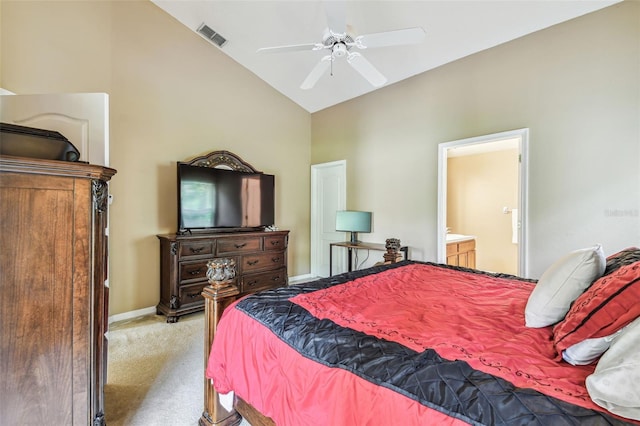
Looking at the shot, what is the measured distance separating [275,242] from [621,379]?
3.71m

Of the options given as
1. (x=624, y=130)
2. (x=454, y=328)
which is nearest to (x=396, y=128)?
(x=624, y=130)

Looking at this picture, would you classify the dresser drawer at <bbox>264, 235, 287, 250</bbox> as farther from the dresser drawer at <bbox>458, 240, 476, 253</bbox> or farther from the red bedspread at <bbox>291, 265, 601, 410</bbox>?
the dresser drawer at <bbox>458, 240, 476, 253</bbox>

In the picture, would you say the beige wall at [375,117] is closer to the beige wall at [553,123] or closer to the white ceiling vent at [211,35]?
the beige wall at [553,123]

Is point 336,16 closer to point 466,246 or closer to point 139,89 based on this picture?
point 139,89

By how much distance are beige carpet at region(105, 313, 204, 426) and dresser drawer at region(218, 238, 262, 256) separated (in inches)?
34.1

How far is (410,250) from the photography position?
3.82 meters

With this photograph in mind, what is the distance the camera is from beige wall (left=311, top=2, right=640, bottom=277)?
2434 millimetres

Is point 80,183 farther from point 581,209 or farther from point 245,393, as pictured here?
point 581,209

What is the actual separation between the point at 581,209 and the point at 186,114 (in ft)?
14.6

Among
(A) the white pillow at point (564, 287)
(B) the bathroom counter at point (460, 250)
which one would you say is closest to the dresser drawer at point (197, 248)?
(B) the bathroom counter at point (460, 250)

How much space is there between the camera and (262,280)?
3.99 m

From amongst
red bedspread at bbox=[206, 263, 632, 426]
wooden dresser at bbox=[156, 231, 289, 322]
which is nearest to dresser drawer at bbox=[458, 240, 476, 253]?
red bedspread at bbox=[206, 263, 632, 426]

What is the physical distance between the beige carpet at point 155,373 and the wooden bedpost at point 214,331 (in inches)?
9.7

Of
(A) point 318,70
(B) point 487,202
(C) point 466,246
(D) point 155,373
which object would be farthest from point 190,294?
(B) point 487,202
